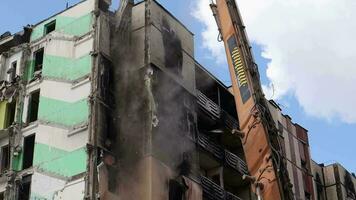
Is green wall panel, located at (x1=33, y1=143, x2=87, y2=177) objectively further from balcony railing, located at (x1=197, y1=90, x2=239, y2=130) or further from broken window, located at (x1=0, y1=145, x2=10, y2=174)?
balcony railing, located at (x1=197, y1=90, x2=239, y2=130)

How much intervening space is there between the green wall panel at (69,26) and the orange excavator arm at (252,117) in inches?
384

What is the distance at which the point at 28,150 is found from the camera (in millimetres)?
38625

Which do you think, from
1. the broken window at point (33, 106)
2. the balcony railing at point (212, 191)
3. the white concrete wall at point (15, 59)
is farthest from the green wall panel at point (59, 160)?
the balcony railing at point (212, 191)

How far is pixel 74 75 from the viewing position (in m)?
38.1

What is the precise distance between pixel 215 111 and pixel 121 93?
7.98 metres

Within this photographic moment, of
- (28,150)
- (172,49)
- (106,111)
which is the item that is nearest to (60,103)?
(106,111)

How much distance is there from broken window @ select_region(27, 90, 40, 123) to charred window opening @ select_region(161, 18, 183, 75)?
7.58m

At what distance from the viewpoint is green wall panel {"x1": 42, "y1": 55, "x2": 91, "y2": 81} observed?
124ft

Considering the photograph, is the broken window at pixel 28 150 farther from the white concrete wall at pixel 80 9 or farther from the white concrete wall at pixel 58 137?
the white concrete wall at pixel 80 9

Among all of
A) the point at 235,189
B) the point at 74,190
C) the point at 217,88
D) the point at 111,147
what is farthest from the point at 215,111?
Answer: the point at 74,190

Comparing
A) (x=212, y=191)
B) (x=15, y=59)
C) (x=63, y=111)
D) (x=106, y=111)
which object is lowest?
(x=212, y=191)

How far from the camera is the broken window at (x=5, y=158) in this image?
38.9 m

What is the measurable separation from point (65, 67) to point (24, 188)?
22.8 ft

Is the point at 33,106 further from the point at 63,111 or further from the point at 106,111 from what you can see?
the point at 106,111
